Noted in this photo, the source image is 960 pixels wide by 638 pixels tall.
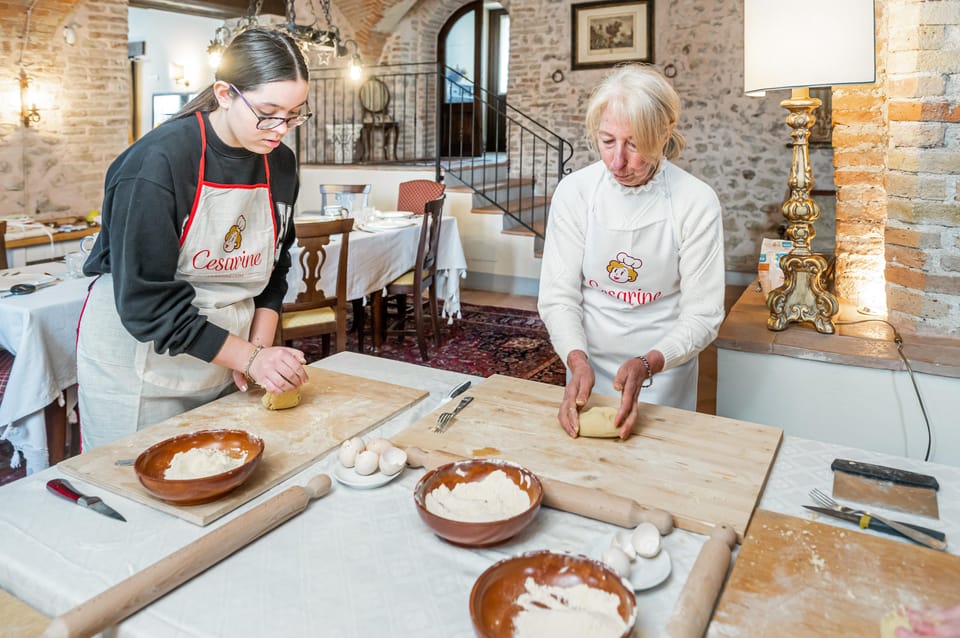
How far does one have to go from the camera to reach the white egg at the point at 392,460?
1192mm

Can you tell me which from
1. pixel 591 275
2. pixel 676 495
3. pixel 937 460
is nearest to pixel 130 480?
pixel 676 495

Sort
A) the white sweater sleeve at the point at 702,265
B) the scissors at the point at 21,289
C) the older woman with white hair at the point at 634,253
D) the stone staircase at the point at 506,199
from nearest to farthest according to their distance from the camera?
1. the older woman with white hair at the point at 634,253
2. the white sweater sleeve at the point at 702,265
3. the scissors at the point at 21,289
4. the stone staircase at the point at 506,199

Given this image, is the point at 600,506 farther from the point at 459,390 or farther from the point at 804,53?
the point at 804,53

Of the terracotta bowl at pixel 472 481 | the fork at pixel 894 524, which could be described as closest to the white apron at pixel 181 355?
the terracotta bowl at pixel 472 481

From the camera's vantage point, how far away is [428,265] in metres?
4.98

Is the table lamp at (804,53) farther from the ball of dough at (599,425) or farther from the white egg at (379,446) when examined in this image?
the white egg at (379,446)

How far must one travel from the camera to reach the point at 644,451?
131cm

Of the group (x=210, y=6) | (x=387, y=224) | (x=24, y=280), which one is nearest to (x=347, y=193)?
(x=387, y=224)

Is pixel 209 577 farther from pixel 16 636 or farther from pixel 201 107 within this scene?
pixel 201 107

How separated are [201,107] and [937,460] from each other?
220 centimetres

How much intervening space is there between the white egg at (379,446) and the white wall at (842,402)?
5.10 ft

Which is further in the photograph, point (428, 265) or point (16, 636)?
point (428, 265)

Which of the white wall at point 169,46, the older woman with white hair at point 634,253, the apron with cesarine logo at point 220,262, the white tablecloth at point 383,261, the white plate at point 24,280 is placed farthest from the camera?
the white wall at point 169,46

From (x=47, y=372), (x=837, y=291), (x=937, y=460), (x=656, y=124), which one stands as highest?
(x=656, y=124)
